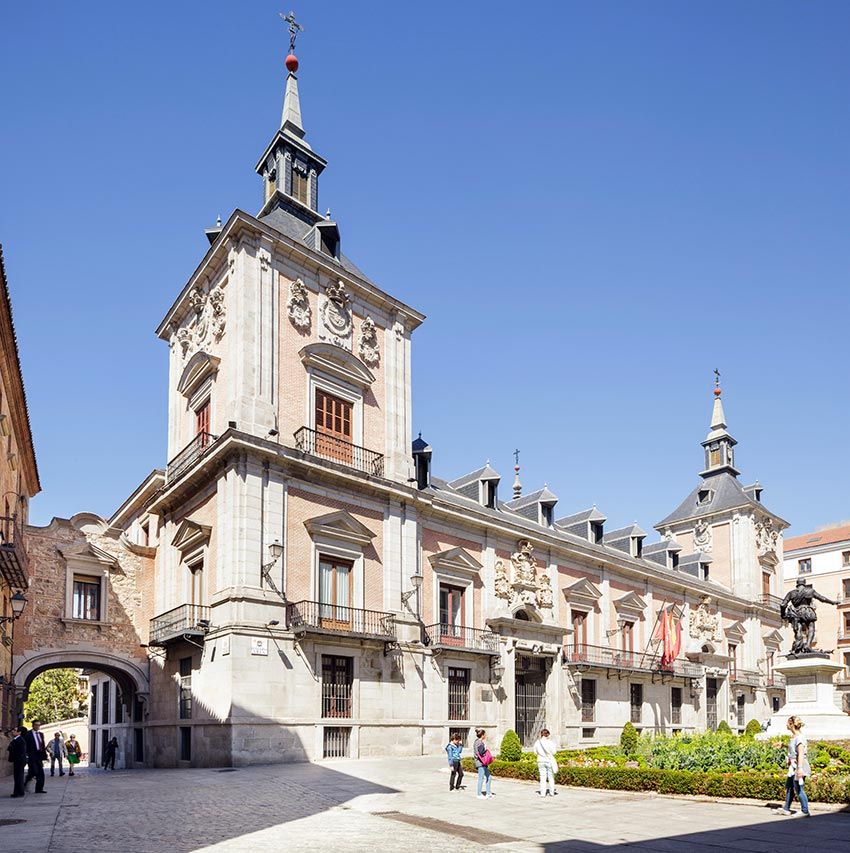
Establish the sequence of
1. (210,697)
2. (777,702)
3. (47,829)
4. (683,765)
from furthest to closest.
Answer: (777,702), (210,697), (683,765), (47,829)

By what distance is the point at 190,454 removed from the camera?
3056 cm

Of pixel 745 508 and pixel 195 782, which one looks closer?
pixel 195 782

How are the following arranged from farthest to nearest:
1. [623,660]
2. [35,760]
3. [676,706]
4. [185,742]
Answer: [676,706]
[623,660]
[185,742]
[35,760]

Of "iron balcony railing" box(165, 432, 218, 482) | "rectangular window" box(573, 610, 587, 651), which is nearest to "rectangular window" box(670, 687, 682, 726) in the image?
"rectangular window" box(573, 610, 587, 651)

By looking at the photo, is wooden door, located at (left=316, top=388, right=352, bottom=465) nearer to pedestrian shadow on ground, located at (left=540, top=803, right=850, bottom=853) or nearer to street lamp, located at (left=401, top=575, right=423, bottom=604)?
street lamp, located at (left=401, top=575, right=423, bottom=604)

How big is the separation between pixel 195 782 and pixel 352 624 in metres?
8.67

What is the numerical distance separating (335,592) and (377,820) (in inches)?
582

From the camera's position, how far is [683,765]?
19141 mm

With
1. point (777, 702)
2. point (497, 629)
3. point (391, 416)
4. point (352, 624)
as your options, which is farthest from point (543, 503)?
point (777, 702)

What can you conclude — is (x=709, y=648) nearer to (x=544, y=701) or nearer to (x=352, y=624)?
(x=544, y=701)

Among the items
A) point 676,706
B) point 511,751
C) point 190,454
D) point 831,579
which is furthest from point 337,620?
point 831,579

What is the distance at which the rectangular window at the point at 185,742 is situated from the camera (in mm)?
27266

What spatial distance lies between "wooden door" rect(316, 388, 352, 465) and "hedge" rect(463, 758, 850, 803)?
13050 mm

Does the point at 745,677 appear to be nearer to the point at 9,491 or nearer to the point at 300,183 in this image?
the point at 300,183
